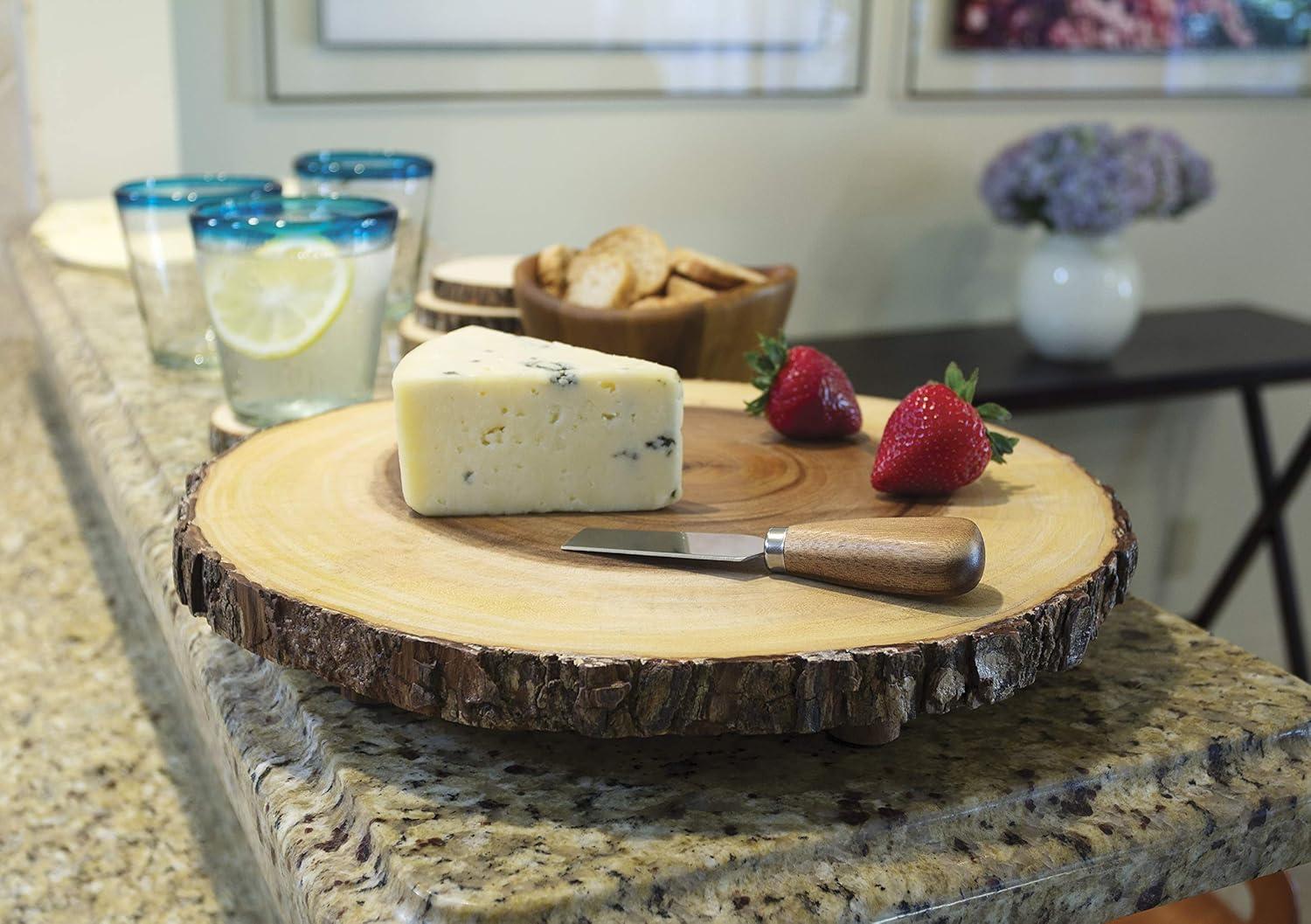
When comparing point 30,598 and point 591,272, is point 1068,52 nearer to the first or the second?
point 591,272

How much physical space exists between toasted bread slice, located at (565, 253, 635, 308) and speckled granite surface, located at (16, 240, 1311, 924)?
52 cm

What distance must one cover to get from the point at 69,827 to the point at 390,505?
35 centimetres

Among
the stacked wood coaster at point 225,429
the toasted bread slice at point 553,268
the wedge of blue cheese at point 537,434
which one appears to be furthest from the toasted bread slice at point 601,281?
the wedge of blue cheese at point 537,434

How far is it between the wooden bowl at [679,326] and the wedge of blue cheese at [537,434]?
0.35 metres

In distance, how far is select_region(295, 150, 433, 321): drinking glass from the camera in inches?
52.8

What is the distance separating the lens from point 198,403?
1120 millimetres

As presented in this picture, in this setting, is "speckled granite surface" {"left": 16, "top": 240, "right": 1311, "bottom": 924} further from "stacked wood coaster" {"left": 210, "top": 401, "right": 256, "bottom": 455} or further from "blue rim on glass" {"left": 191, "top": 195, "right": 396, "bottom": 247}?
"blue rim on glass" {"left": 191, "top": 195, "right": 396, "bottom": 247}

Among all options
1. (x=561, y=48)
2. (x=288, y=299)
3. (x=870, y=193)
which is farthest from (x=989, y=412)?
(x=870, y=193)

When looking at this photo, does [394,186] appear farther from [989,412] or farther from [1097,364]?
[1097,364]

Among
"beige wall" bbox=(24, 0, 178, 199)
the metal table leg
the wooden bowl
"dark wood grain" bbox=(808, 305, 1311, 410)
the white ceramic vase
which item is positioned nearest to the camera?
the wooden bowl

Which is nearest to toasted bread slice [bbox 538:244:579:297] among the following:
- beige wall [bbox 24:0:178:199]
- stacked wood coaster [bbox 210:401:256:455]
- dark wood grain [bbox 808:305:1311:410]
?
stacked wood coaster [bbox 210:401:256:455]

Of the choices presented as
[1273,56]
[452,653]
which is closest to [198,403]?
[452,653]

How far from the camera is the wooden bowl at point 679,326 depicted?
1.07 m

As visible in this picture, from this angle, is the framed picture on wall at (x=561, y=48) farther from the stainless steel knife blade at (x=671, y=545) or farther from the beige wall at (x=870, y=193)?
the stainless steel knife blade at (x=671, y=545)
